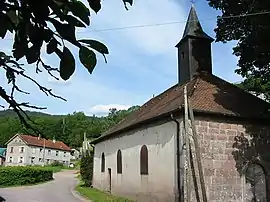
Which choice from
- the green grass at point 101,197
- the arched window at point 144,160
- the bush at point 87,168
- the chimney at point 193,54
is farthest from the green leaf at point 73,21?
the bush at point 87,168

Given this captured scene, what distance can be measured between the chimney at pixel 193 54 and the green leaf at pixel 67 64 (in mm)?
18484

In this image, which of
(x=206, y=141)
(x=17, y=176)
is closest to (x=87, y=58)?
(x=206, y=141)

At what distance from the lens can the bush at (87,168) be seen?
32906 mm

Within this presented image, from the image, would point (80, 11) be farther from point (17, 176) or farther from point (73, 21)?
point (17, 176)

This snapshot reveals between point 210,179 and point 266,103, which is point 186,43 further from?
point 210,179

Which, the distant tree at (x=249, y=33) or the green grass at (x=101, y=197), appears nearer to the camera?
the distant tree at (x=249, y=33)

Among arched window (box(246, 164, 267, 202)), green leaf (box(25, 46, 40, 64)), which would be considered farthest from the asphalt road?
green leaf (box(25, 46, 40, 64))

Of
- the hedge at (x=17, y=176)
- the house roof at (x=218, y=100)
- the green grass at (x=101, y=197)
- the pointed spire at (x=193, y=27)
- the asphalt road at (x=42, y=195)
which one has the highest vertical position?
the pointed spire at (x=193, y=27)

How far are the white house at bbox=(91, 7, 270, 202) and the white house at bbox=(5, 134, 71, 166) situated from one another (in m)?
57.7

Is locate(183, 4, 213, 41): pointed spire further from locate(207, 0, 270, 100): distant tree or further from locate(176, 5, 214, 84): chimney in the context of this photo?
locate(207, 0, 270, 100): distant tree

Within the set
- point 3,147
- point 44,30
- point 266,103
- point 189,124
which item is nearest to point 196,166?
point 189,124

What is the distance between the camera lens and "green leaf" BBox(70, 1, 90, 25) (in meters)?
1.48

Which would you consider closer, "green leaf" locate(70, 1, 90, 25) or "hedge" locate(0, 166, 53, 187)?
"green leaf" locate(70, 1, 90, 25)

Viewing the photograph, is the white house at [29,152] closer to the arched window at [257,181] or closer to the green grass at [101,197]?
the green grass at [101,197]
